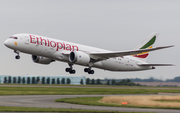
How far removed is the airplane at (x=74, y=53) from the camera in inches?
2137

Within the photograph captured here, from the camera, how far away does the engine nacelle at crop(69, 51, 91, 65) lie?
57406 millimetres

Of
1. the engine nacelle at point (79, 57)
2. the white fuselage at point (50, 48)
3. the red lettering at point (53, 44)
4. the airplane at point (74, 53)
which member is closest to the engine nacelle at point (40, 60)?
the airplane at point (74, 53)

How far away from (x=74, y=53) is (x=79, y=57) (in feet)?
3.85

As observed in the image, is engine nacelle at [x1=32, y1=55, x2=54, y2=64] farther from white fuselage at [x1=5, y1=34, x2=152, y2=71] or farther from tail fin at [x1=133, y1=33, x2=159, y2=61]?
tail fin at [x1=133, y1=33, x2=159, y2=61]

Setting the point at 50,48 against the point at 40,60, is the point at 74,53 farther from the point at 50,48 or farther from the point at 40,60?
the point at 40,60

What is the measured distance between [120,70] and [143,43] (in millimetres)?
10747

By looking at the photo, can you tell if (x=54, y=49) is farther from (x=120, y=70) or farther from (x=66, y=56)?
(x=120, y=70)

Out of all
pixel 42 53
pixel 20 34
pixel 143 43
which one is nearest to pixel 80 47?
pixel 42 53

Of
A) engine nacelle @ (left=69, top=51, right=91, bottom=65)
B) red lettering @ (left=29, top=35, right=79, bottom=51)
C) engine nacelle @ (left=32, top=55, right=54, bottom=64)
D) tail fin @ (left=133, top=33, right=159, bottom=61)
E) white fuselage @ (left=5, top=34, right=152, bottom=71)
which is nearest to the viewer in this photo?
white fuselage @ (left=5, top=34, right=152, bottom=71)

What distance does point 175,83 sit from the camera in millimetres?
84062

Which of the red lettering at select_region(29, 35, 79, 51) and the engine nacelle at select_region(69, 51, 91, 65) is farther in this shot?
the engine nacelle at select_region(69, 51, 91, 65)

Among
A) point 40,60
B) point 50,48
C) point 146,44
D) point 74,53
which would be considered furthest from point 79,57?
point 146,44

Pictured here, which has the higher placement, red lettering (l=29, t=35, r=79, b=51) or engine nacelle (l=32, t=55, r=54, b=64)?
red lettering (l=29, t=35, r=79, b=51)

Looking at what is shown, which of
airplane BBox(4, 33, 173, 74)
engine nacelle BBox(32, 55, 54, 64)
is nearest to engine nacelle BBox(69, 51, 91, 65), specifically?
airplane BBox(4, 33, 173, 74)
